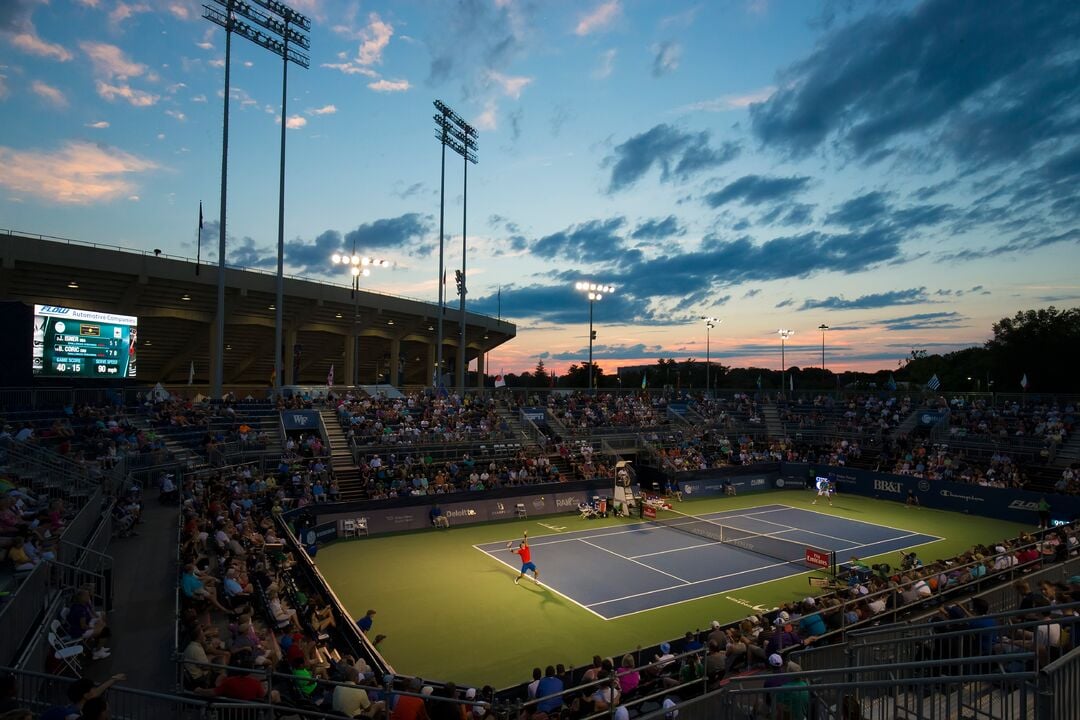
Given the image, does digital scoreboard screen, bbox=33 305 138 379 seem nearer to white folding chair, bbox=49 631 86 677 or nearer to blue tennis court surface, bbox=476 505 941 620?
blue tennis court surface, bbox=476 505 941 620

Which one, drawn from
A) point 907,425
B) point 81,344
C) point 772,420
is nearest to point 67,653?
point 81,344

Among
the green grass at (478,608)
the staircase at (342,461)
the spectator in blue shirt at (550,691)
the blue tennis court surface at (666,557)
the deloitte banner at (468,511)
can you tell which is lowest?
the green grass at (478,608)

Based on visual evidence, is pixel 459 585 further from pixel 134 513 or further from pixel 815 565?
pixel 815 565

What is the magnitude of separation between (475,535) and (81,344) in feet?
59.0

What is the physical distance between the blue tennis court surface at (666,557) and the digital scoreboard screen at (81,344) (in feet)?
57.6

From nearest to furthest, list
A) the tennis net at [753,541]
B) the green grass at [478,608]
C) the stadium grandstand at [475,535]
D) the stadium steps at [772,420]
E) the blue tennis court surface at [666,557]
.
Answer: the stadium grandstand at [475,535]
the green grass at [478,608]
the blue tennis court surface at [666,557]
the tennis net at [753,541]
the stadium steps at [772,420]

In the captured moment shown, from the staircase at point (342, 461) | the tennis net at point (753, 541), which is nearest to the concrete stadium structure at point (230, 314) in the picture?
the staircase at point (342, 461)

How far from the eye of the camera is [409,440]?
34.1m

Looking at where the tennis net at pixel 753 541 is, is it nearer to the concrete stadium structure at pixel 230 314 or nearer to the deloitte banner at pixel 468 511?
the deloitte banner at pixel 468 511

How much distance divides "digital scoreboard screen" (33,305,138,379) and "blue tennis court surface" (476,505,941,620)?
17.6m

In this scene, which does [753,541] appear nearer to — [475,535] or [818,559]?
[818,559]

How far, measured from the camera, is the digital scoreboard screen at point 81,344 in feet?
81.1

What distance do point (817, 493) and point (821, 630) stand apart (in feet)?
89.8

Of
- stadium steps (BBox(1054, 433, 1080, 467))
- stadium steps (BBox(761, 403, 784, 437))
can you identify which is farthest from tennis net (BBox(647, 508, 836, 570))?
stadium steps (BBox(761, 403, 784, 437))
